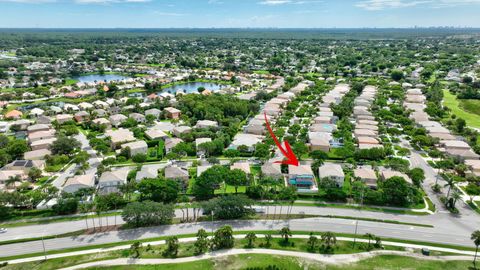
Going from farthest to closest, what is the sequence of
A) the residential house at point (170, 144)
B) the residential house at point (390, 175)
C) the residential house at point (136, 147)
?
1. the residential house at point (170, 144)
2. the residential house at point (136, 147)
3. the residential house at point (390, 175)

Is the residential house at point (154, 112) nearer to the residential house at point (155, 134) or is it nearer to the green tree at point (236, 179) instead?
the residential house at point (155, 134)

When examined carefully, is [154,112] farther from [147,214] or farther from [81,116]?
[147,214]

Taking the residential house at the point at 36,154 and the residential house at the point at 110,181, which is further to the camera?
the residential house at the point at 36,154

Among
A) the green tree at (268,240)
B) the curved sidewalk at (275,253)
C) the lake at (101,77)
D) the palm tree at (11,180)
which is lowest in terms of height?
the curved sidewalk at (275,253)

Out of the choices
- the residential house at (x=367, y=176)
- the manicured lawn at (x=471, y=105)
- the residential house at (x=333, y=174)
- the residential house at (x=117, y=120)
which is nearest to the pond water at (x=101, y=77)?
the residential house at (x=117, y=120)

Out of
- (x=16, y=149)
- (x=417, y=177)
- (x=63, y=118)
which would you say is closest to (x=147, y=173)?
(x=16, y=149)

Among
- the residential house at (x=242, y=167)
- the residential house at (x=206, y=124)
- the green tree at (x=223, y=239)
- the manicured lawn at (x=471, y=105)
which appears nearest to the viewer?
Result: the green tree at (x=223, y=239)

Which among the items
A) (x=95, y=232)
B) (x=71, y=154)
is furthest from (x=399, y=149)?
(x=71, y=154)
